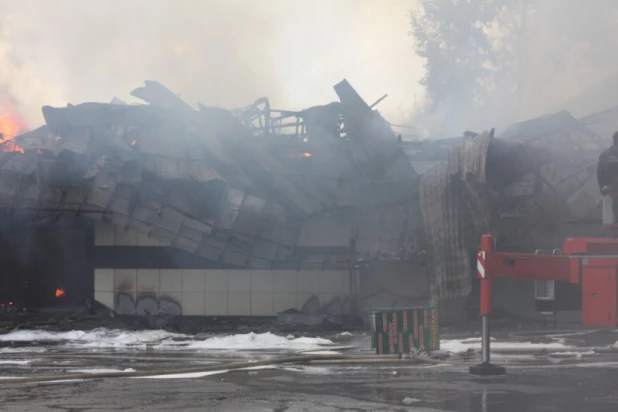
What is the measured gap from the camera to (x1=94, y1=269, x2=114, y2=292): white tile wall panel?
19.3 meters

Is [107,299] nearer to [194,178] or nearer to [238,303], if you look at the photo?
[238,303]

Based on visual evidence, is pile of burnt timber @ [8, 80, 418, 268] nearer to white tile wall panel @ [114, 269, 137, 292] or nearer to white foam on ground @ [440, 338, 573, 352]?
white tile wall panel @ [114, 269, 137, 292]

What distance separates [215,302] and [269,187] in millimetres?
3174

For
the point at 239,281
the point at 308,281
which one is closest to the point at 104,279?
the point at 239,281

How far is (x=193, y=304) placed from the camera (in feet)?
63.2

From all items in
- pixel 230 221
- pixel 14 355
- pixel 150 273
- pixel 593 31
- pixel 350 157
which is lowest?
pixel 14 355

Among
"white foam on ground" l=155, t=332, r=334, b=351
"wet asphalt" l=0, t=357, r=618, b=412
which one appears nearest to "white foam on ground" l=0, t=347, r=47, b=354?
"white foam on ground" l=155, t=332, r=334, b=351

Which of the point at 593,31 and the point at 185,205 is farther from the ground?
the point at 593,31

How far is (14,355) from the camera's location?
43.9ft

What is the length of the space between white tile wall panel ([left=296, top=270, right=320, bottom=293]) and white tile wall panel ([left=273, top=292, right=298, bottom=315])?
24cm

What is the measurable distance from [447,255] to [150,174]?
6924mm

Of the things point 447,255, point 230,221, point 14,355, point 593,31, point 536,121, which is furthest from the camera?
point 593,31

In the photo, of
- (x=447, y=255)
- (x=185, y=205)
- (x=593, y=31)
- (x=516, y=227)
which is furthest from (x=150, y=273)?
(x=593, y=31)

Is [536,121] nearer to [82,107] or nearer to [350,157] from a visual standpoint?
[350,157]
